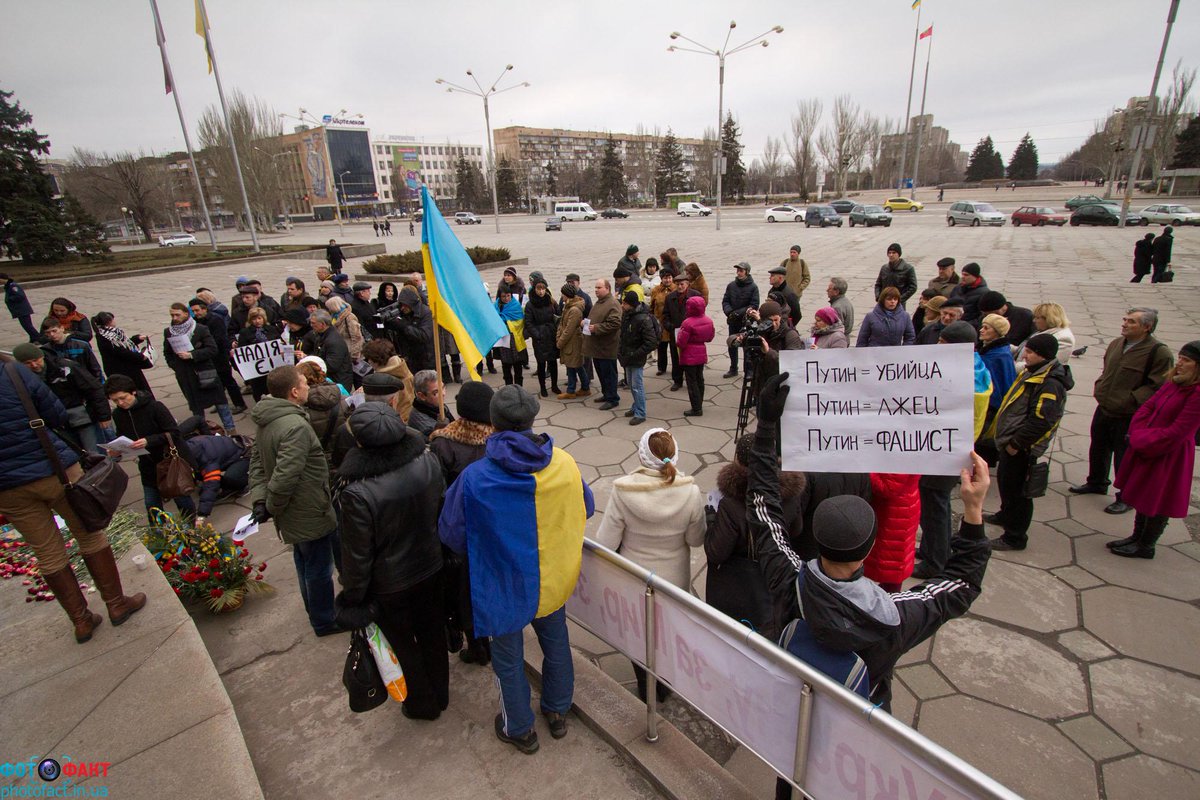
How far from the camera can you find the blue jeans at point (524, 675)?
2572 mm

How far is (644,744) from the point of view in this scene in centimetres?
261

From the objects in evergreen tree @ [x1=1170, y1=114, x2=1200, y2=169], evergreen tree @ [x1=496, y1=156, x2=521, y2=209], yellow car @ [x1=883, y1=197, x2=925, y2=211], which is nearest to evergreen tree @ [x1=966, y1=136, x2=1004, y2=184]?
evergreen tree @ [x1=1170, y1=114, x2=1200, y2=169]

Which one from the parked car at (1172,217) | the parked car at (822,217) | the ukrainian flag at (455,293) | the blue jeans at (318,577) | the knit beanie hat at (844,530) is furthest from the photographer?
the parked car at (822,217)

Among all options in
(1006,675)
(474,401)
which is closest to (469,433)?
(474,401)

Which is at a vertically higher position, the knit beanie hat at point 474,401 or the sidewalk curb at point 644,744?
the knit beanie hat at point 474,401

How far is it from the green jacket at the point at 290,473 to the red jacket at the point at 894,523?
317cm

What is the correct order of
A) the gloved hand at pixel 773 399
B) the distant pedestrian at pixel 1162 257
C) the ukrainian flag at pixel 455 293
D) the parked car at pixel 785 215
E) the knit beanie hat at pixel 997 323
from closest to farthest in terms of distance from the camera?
the gloved hand at pixel 773 399, the ukrainian flag at pixel 455 293, the knit beanie hat at pixel 997 323, the distant pedestrian at pixel 1162 257, the parked car at pixel 785 215

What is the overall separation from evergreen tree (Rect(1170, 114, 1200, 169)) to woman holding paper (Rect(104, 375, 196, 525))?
7118 cm

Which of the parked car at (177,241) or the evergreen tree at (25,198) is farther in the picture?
the parked car at (177,241)

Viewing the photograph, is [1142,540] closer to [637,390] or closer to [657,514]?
[657,514]

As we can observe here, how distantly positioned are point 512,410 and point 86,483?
2865mm

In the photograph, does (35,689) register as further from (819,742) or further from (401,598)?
(819,742)

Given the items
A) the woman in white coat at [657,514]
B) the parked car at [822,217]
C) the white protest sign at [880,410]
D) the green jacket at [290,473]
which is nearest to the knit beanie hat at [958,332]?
the white protest sign at [880,410]

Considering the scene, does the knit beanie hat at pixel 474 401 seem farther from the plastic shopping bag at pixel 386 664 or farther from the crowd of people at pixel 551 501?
the plastic shopping bag at pixel 386 664
